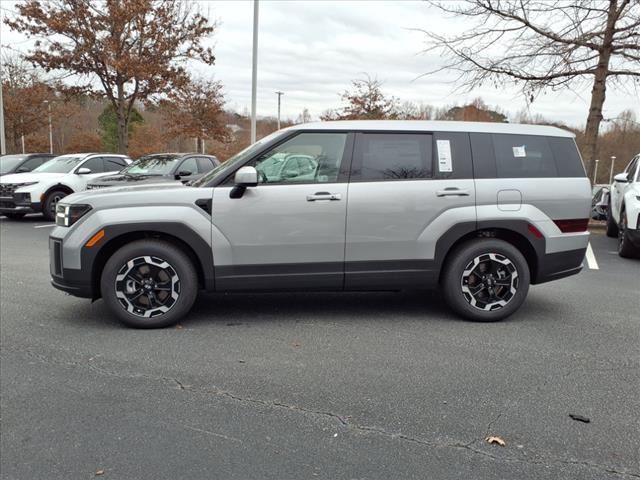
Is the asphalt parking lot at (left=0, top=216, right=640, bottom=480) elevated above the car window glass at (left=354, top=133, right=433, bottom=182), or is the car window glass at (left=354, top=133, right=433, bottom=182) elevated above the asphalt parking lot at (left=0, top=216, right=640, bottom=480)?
the car window glass at (left=354, top=133, right=433, bottom=182)

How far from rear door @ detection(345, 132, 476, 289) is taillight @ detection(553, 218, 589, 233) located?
0.89 meters

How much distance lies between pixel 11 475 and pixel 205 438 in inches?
36.8

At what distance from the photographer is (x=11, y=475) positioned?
2639 millimetres

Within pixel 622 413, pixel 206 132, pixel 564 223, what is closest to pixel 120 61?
Result: pixel 206 132

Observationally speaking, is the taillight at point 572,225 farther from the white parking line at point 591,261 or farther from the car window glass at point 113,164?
the car window glass at point 113,164

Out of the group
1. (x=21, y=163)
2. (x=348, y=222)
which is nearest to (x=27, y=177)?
(x=21, y=163)

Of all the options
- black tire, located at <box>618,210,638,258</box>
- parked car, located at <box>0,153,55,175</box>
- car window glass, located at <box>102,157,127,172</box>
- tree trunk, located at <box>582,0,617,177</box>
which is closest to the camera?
black tire, located at <box>618,210,638,258</box>

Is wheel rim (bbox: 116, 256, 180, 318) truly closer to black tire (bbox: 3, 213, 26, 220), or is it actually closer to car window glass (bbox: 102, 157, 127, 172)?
car window glass (bbox: 102, 157, 127, 172)

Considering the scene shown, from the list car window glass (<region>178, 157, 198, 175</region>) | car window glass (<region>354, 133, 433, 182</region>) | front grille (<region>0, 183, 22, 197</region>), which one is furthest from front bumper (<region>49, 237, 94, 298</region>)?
front grille (<region>0, 183, 22, 197</region>)

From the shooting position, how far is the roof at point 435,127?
499 centimetres

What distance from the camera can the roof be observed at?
16.4 ft

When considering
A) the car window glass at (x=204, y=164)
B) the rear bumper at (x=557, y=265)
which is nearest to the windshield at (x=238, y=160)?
the rear bumper at (x=557, y=265)

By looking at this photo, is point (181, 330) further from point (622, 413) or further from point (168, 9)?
point (168, 9)

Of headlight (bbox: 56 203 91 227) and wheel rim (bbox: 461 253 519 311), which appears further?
wheel rim (bbox: 461 253 519 311)
